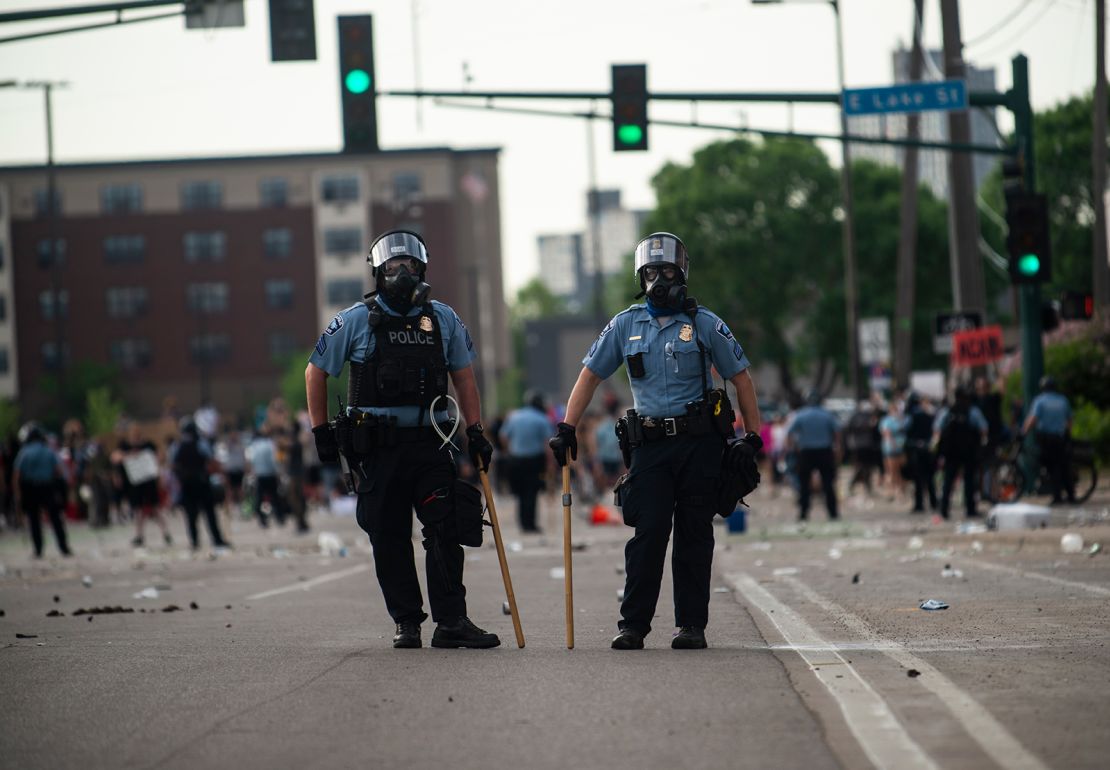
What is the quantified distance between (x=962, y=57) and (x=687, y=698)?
18178mm

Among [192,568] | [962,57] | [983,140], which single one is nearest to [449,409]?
[192,568]

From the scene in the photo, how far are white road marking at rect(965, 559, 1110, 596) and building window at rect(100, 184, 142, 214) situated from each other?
78.2 metres

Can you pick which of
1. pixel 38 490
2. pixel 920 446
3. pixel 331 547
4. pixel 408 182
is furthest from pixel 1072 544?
pixel 408 182

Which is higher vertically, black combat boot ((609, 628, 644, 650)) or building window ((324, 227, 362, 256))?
building window ((324, 227, 362, 256))

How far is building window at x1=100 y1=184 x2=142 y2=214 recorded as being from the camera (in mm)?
89250

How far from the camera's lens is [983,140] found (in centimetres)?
9825

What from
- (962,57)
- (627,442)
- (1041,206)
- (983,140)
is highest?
(983,140)

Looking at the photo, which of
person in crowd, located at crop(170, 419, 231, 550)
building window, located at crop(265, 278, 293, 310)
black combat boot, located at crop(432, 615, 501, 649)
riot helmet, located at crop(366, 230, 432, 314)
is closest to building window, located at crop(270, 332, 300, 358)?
building window, located at crop(265, 278, 293, 310)

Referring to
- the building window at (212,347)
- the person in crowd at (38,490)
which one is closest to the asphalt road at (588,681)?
the person in crowd at (38,490)

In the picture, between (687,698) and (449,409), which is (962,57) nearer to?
(449,409)

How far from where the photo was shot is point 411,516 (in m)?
9.05

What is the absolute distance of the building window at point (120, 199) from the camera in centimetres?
8925

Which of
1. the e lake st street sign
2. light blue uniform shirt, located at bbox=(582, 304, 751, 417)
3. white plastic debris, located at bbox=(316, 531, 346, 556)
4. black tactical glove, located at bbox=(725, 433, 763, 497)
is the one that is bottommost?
white plastic debris, located at bbox=(316, 531, 346, 556)

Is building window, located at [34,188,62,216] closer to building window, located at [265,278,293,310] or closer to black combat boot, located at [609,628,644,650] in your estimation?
building window, located at [265,278,293,310]
